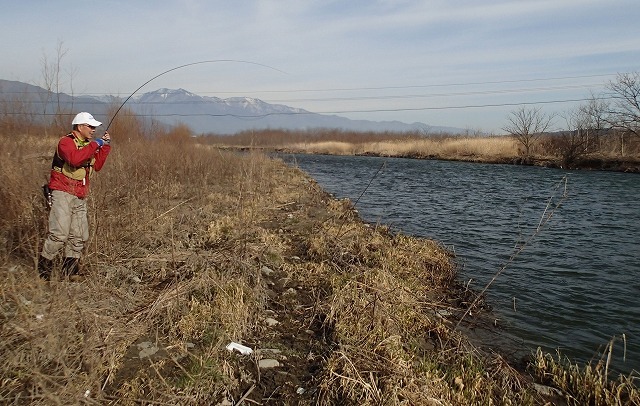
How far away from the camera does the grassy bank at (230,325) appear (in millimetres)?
2965

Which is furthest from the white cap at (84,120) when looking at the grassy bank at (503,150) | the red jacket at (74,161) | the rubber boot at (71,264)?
the grassy bank at (503,150)

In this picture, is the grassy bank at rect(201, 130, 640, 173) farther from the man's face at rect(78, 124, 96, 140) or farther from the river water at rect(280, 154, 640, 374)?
the man's face at rect(78, 124, 96, 140)

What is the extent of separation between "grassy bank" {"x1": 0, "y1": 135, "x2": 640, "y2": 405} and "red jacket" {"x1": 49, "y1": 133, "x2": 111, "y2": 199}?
16.1 inches

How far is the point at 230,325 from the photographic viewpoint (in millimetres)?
3895

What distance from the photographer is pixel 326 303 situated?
4.53 m

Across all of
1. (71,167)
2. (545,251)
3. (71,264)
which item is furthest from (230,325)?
(545,251)

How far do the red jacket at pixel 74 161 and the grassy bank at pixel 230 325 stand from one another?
1.35 feet

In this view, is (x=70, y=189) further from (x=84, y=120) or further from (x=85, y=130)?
(x=84, y=120)

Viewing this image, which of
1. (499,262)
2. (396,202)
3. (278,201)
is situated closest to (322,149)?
(396,202)

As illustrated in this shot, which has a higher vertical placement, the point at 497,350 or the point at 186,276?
the point at 186,276

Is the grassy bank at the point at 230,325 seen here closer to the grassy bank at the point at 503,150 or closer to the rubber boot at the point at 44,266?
the rubber boot at the point at 44,266

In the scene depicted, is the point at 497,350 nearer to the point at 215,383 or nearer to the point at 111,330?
the point at 215,383

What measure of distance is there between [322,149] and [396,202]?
44.8 metres

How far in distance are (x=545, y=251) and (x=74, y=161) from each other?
29.4ft
